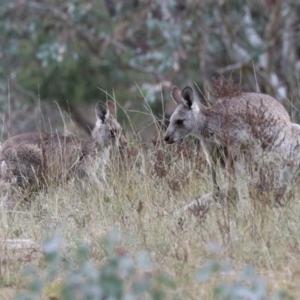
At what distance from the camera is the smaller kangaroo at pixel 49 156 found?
28.6 ft

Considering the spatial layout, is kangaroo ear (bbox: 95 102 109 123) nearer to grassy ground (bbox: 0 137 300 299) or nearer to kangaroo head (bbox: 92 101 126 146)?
kangaroo head (bbox: 92 101 126 146)

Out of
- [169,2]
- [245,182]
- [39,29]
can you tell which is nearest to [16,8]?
[39,29]

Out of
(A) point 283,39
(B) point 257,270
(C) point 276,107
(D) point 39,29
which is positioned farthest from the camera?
(D) point 39,29

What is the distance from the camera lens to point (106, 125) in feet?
31.9

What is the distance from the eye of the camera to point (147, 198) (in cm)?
702

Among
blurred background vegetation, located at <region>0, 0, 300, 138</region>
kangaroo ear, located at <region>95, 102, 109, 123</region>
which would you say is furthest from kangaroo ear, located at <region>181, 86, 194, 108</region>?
blurred background vegetation, located at <region>0, 0, 300, 138</region>

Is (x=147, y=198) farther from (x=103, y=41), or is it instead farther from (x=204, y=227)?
(x=103, y=41)

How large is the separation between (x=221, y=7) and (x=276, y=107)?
787 cm

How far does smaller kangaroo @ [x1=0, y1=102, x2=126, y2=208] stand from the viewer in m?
8.71

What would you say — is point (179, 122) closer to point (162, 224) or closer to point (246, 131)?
point (246, 131)

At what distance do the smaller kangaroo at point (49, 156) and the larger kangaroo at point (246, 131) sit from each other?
2.45 feet

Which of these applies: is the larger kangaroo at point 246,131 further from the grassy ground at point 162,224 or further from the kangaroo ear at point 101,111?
the kangaroo ear at point 101,111

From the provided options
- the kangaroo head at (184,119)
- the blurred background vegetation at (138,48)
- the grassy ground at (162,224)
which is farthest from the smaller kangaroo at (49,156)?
the blurred background vegetation at (138,48)

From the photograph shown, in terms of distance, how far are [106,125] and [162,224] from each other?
3.61 metres
